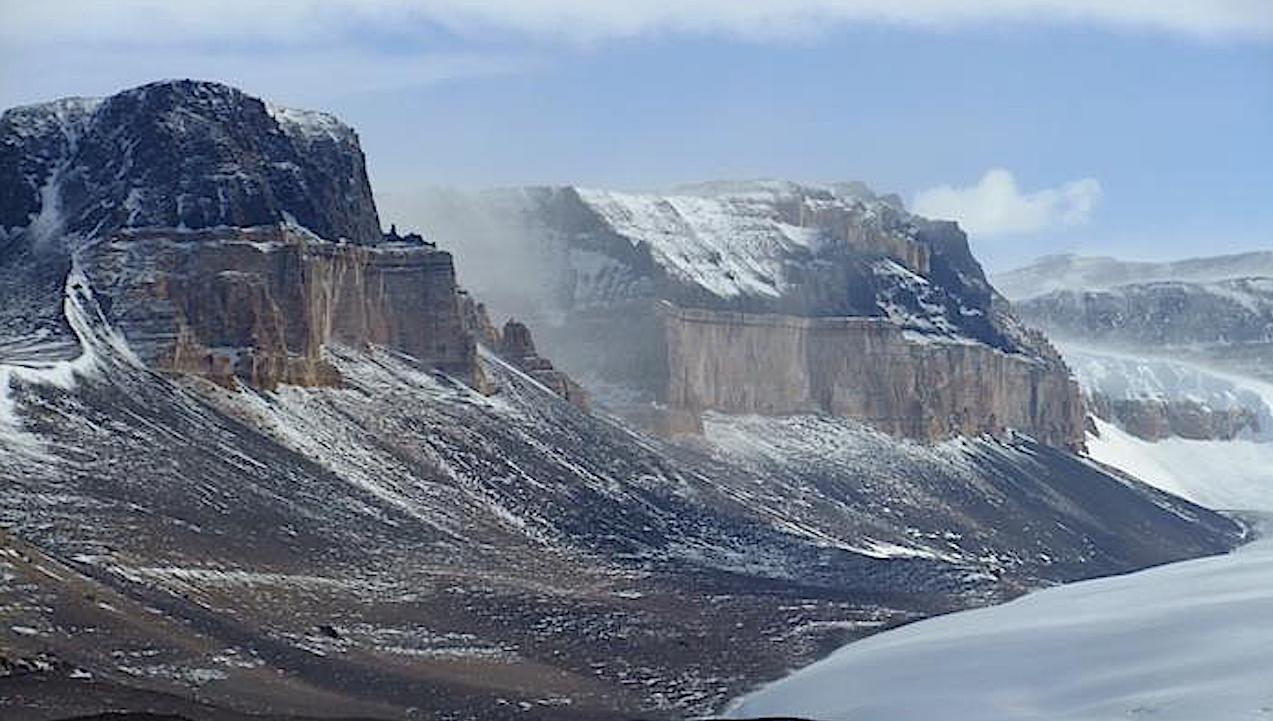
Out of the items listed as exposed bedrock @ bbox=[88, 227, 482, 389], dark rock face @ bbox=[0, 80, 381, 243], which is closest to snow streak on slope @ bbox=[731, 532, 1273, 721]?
exposed bedrock @ bbox=[88, 227, 482, 389]

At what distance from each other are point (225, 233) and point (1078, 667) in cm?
6486

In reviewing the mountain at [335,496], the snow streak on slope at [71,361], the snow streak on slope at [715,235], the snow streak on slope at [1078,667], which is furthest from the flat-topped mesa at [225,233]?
the snow streak on slope at [715,235]

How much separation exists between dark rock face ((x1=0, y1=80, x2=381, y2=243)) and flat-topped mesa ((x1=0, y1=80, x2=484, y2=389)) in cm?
10

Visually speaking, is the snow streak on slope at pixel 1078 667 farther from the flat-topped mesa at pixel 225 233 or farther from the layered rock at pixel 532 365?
the layered rock at pixel 532 365

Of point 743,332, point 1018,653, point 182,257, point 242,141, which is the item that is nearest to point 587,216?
point 743,332

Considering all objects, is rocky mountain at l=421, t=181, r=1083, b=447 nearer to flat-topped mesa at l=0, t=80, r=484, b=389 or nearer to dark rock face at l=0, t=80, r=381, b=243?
flat-topped mesa at l=0, t=80, r=484, b=389

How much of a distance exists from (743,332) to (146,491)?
101051 mm

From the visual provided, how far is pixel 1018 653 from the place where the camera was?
5944 cm

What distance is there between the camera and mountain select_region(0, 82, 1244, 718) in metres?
62.2

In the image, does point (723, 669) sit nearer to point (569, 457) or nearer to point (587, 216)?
point (569, 457)

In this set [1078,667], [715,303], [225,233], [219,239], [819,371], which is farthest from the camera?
[819,371]

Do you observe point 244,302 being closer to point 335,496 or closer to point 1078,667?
point 335,496

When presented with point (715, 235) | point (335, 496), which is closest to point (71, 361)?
point (335, 496)

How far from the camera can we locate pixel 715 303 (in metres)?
175
